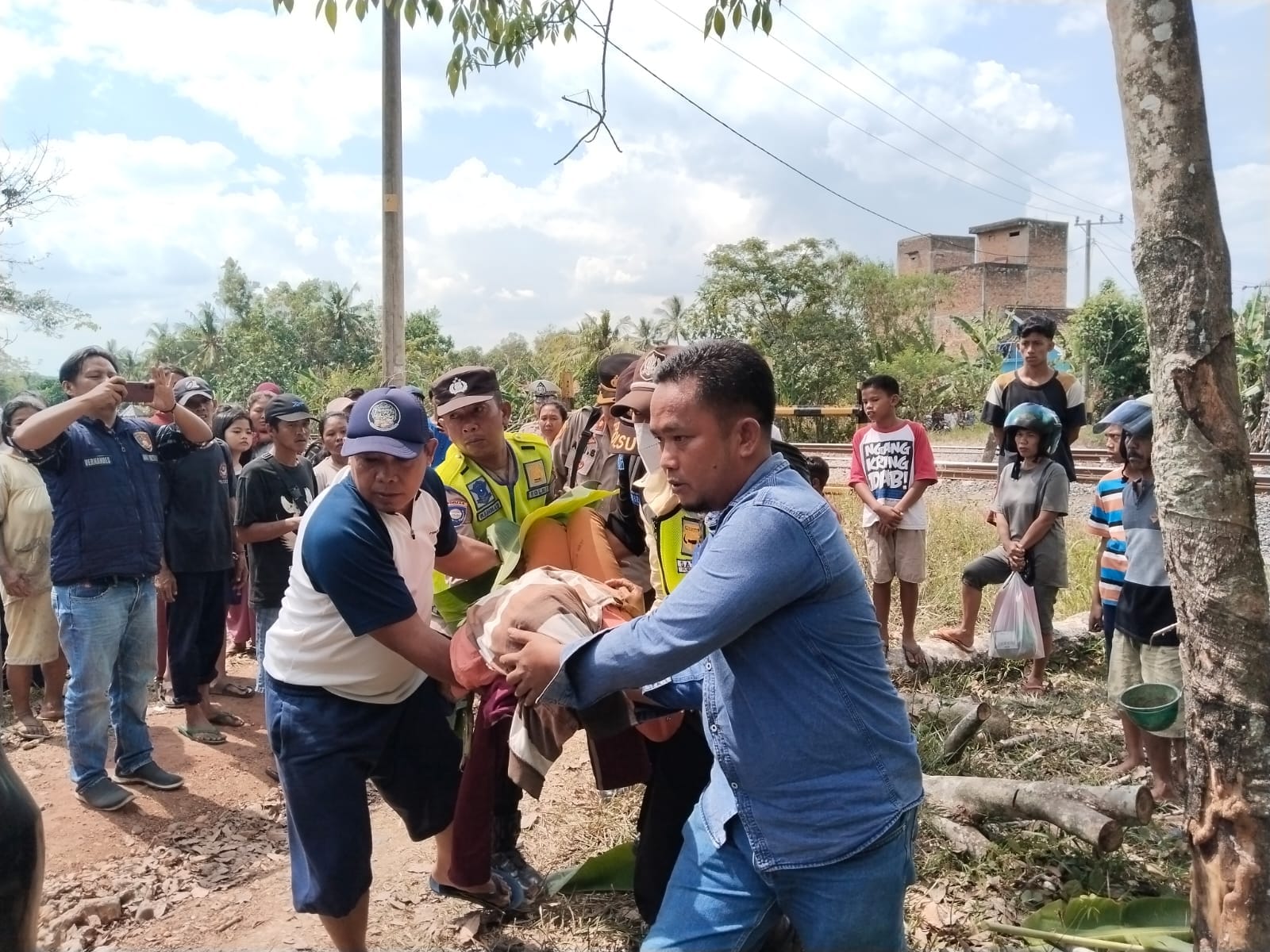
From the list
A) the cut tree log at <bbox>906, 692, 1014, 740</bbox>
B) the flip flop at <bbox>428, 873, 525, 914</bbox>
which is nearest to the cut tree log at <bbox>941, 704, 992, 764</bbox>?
the cut tree log at <bbox>906, 692, 1014, 740</bbox>

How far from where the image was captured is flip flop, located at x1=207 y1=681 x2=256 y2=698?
20.6 feet

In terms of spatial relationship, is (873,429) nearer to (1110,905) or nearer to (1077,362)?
(1110,905)

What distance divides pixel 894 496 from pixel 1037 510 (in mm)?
896

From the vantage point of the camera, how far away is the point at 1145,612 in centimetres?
401

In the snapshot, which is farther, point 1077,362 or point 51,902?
point 1077,362

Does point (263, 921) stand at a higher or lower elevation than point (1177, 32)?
lower

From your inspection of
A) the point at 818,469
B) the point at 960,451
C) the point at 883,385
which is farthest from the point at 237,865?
the point at 960,451

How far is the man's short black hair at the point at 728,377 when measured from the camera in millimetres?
1944

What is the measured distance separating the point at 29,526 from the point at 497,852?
3751 mm

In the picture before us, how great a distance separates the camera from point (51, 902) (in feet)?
12.3

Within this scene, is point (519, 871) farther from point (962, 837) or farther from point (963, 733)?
point (963, 733)

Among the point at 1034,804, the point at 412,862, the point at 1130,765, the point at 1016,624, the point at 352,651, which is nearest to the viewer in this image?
the point at 352,651

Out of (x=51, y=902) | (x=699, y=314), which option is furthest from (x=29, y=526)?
(x=699, y=314)

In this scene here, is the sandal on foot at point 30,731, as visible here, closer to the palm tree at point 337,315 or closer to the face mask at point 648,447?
the face mask at point 648,447
